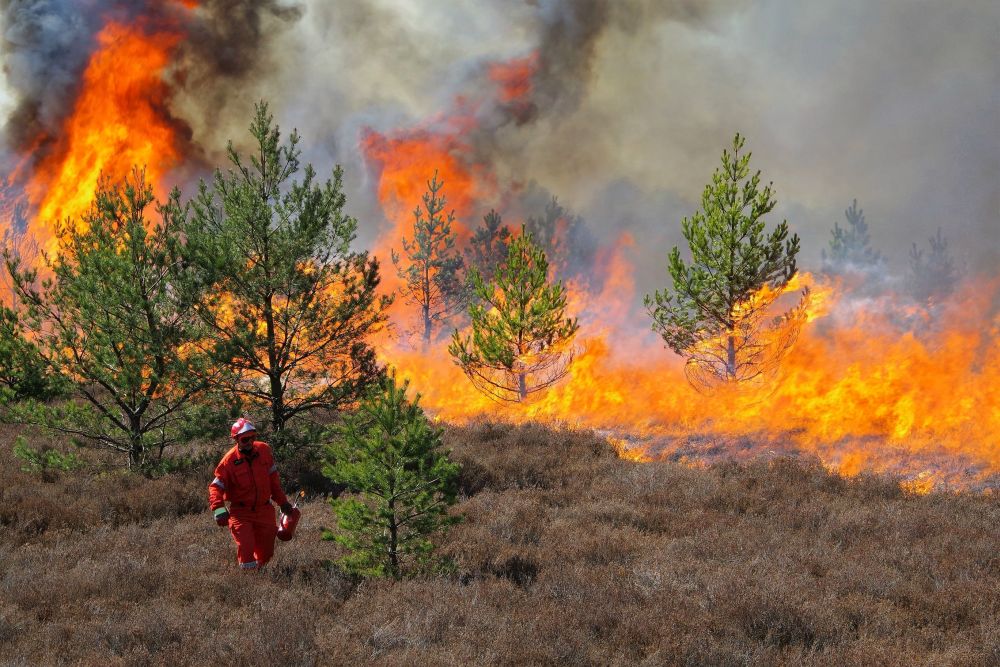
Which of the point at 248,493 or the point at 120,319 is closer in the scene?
the point at 248,493

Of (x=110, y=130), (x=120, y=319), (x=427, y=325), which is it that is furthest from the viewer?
(x=427, y=325)

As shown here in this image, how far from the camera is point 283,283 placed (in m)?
12.2

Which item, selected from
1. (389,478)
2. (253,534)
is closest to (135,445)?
(253,534)

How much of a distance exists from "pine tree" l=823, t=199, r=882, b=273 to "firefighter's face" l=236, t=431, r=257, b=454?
48375 mm

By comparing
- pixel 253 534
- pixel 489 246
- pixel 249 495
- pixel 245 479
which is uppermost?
pixel 489 246

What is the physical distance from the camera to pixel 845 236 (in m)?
49.8

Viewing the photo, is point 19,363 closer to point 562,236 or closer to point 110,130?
point 110,130

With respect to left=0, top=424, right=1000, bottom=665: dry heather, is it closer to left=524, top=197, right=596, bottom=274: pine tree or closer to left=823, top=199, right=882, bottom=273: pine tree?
left=524, top=197, right=596, bottom=274: pine tree

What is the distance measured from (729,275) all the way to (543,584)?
14.1 m

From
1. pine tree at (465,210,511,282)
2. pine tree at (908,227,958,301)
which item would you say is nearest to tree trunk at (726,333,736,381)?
pine tree at (465,210,511,282)

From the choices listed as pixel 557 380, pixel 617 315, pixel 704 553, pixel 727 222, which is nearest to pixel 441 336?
pixel 617 315

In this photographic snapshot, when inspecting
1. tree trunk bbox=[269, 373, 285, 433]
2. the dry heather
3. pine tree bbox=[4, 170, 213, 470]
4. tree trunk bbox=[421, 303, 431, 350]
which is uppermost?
tree trunk bbox=[421, 303, 431, 350]

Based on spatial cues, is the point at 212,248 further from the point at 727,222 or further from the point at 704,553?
the point at 727,222

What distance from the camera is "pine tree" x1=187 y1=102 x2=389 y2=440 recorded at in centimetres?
1198
